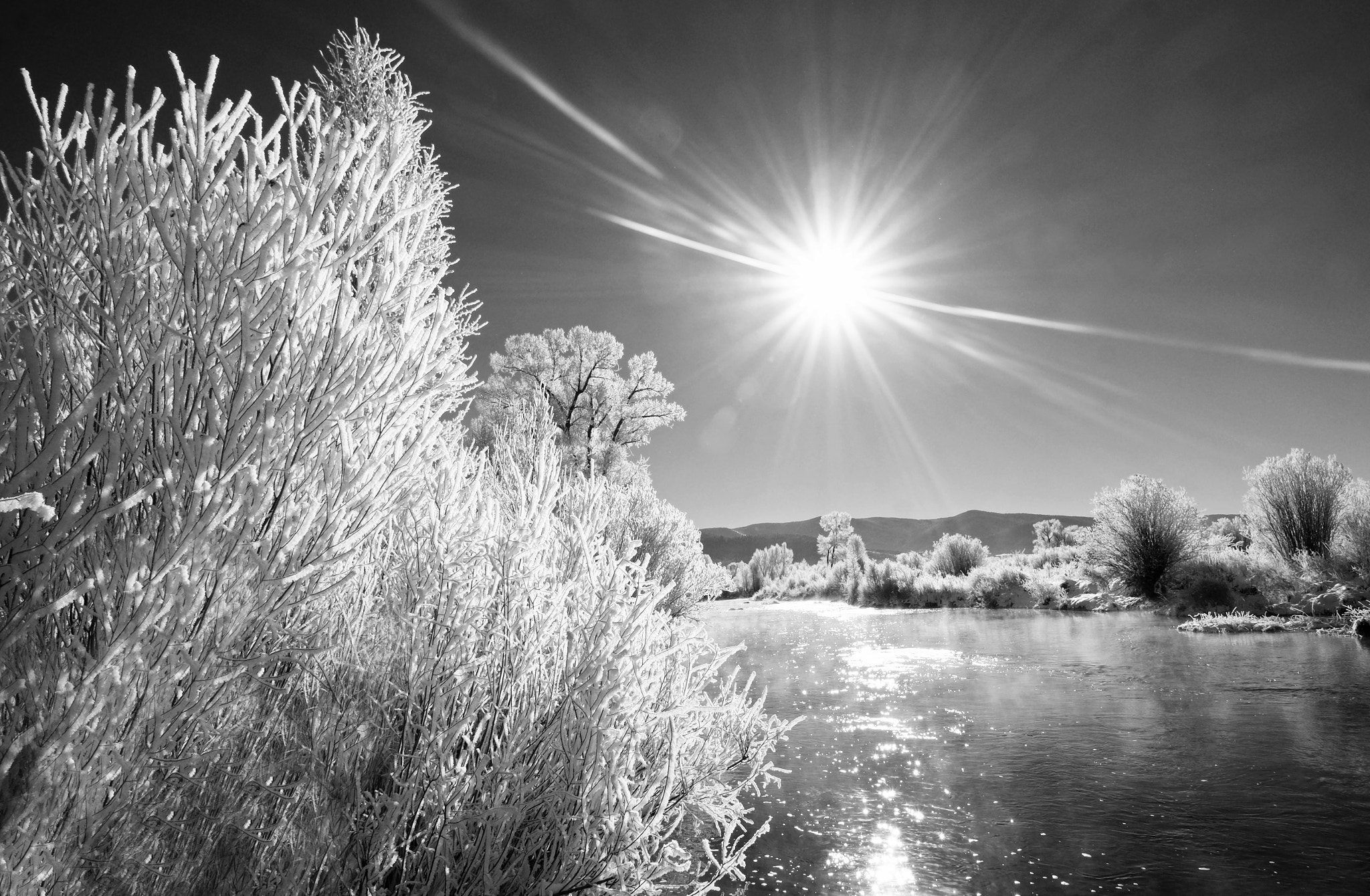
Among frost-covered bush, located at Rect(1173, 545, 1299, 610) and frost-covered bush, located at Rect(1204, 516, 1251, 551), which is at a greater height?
frost-covered bush, located at Rect(1204, 516, 1251, 551)

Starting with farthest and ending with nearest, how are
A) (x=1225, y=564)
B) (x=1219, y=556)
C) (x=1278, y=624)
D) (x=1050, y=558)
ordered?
(x=1050, y=558) → (x=1219, y=556) → (x=1225, y=564) → (x=1278, y=624)

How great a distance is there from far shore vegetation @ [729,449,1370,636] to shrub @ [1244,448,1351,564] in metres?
0.02

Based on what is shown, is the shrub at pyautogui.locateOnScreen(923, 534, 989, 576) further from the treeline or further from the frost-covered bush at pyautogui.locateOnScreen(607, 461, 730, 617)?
the frost-covered bush at pyautogui.locateOnScreen(607, 461, 730, 617)

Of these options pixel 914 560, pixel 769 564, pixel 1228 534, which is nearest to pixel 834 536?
pixel 769 564

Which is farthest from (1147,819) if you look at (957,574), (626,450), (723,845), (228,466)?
(957,574)

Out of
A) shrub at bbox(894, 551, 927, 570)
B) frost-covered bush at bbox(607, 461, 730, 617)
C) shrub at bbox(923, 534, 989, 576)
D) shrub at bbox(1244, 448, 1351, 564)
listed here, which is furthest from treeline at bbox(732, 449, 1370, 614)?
shrub at bbox(894, 551, 927, 570)

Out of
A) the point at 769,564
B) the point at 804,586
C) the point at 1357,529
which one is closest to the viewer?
the point at 1357,529

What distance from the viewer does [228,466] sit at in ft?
5.30

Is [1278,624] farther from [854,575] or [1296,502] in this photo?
[854,575]

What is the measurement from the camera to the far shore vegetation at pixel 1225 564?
12.1 m

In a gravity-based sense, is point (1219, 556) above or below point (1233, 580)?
above

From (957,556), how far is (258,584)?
31.5 meters

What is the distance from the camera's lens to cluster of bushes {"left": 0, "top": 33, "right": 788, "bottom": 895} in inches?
57.2

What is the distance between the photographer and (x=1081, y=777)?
4855mm
